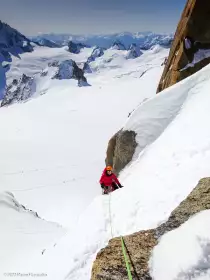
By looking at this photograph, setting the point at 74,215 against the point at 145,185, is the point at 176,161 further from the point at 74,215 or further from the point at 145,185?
the point at 74,215

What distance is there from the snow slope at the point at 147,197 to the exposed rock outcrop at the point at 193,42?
832 cm

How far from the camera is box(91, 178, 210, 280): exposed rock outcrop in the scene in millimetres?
6691

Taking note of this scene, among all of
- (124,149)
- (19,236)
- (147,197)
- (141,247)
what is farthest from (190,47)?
(141,247)

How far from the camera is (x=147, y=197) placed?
404 inches

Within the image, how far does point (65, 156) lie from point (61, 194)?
61.6 ft

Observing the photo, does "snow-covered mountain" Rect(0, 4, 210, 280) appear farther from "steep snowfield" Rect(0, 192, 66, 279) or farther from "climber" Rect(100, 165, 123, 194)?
"climber" Rect(100, 165, 123, 194)

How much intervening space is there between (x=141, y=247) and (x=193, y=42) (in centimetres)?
1855

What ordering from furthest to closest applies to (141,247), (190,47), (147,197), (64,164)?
1. (64,164)
2. (190,47)
3. (147,197)
4. (141,247)

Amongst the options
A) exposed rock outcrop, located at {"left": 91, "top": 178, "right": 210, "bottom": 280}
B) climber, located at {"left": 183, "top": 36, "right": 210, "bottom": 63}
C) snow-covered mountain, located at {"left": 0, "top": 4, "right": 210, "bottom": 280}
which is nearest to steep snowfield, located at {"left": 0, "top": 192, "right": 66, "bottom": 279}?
snow-covered mountain, located at {"left": 0, "top": 4, "right": 210, "bottom": 280}

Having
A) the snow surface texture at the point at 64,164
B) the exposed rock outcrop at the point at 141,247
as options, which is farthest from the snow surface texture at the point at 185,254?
the snow surface texture at the point at 64,164

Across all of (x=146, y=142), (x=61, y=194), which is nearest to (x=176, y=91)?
(x=146, y=142)

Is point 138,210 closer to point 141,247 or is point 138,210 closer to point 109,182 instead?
point 141,247

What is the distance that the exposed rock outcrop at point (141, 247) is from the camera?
22.0ft

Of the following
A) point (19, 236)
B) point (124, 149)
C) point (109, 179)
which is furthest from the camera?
point (124, 149)
